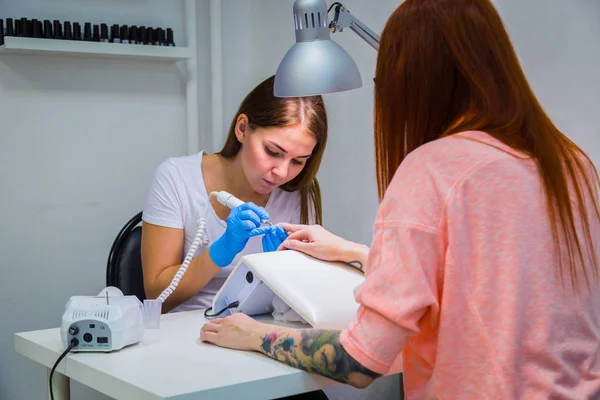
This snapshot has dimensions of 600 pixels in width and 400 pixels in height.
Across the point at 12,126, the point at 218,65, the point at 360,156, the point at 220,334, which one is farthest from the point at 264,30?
the point at 220,334

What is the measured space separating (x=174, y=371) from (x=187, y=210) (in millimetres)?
880

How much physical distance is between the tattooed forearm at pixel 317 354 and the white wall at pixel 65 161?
167 cm

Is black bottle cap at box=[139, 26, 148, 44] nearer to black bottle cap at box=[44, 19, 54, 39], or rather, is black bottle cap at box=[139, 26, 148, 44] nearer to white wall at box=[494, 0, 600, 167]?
black bottle cap at box=[44, 19, 54, 39]

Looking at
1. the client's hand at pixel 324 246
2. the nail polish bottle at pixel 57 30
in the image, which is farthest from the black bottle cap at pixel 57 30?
the client's hand at pixel 324 246

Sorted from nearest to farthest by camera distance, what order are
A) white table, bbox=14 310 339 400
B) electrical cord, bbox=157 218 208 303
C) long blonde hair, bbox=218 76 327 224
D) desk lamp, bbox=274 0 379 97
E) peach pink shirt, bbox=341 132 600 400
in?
peach pink shirt, bbox=341 132 600 400
white table, bbox=14 310 339 400
desk lamp, bbox=274 0 379 97
electrical cord, bbox=157 218 208 303
long blonde hair, bbox=218 76 327 224

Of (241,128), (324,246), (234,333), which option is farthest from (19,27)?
(234,333)

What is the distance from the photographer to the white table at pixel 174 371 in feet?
3.50

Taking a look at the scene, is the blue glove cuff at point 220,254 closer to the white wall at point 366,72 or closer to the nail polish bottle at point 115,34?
the white wall at point 366,72

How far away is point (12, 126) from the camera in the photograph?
2541 millimetres

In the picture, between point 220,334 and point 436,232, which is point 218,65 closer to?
point 220,334

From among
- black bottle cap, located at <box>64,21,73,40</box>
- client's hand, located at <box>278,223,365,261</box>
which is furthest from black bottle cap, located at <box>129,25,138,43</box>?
client's hand, located at <box>278,223,365,261</box>

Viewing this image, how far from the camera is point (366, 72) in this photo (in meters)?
2.29

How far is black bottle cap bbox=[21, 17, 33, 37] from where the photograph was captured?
2.41 meters

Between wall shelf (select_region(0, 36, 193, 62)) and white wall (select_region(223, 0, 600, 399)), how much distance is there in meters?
0.35
